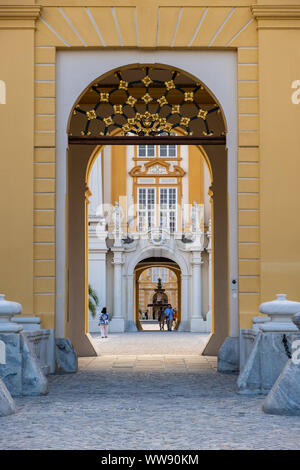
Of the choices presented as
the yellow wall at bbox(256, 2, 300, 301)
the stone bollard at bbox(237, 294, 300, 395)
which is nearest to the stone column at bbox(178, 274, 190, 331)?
the yellow wall at bbox(256, 2, 300, 301)

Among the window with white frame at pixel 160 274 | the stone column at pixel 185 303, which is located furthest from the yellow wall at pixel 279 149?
the window with white frame at pixel 160 274

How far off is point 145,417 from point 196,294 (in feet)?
80.7

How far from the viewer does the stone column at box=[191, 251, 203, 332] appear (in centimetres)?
3192

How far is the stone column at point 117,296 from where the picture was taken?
1229 inches

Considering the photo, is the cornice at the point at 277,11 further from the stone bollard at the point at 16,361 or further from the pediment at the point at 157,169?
the pediment at the point at 157,169

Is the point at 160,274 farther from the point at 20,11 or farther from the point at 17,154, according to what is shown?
the point at 20,11

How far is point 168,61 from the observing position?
12102 millimetres

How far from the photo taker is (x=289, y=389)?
23.9 feet

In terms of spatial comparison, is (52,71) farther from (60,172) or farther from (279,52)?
(279,52)

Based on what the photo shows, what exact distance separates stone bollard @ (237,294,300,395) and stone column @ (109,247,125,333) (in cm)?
2203

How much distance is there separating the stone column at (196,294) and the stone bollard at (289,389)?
2446cm

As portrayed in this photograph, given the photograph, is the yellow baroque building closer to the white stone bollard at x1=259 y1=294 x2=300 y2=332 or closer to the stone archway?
the white stone bollard at x1=259 y1=294 x2=300 y2=332

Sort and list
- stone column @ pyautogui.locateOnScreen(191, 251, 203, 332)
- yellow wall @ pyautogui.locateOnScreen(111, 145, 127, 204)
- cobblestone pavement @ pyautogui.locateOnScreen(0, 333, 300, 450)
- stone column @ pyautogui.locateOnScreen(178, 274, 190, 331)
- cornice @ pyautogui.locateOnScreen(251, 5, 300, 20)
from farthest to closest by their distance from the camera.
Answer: yellow wall @ pyautogui.locateOnScreen(111, 145, 127, 204)
stone column @ pyautogui.locateOnScreen(178, 274, 190, 331)
stone column @ pyautogui.locateOnScreen(191, 251, 203, 332)
cornice @ pyautogui.locateOnScreen(251, 5, 300, 20)
cobblestone pavement @ pyautogui.locateOnScreen(0, 333, 300, 450)
